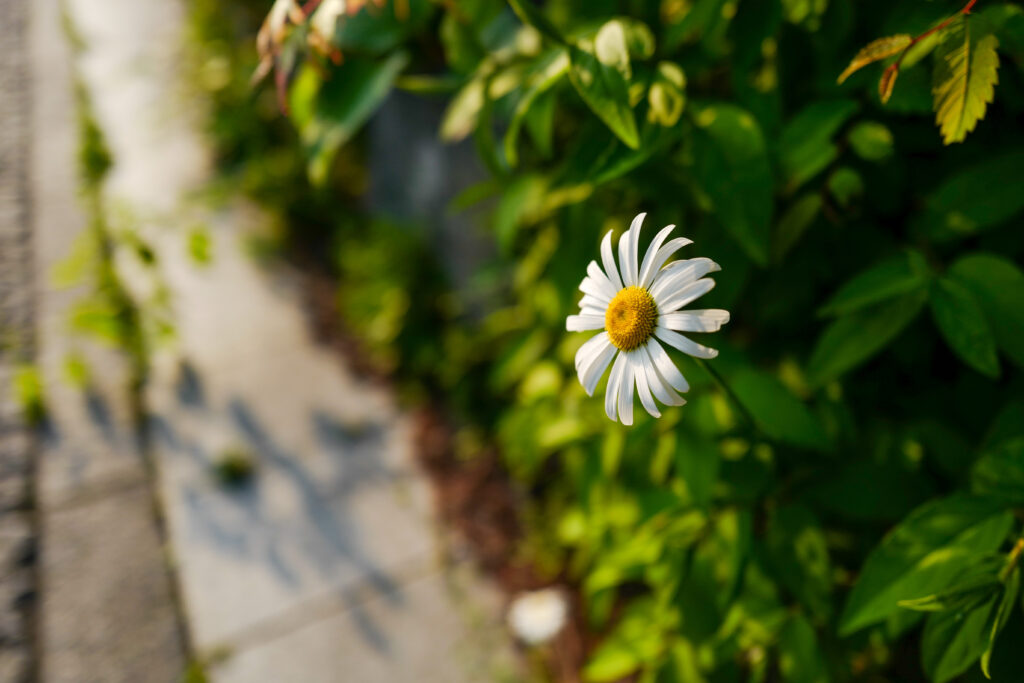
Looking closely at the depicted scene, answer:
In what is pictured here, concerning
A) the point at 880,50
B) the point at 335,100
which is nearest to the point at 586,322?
the point at 880,50

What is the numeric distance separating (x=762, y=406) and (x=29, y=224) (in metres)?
2.44

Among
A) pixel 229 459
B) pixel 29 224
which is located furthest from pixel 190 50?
pixel 229 459

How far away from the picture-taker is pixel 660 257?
2.14 feet

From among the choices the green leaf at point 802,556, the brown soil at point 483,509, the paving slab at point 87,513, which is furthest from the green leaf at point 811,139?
the paving slab at point 87,513

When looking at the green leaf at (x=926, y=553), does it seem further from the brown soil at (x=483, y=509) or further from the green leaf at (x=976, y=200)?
the brown soil at (x=483, y=509)

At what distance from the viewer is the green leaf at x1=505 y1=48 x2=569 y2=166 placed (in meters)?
0.78

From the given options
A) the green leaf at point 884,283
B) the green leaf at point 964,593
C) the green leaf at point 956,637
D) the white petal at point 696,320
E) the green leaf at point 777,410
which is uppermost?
the white petal at point 696,320

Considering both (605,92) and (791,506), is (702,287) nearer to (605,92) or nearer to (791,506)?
(605,92)

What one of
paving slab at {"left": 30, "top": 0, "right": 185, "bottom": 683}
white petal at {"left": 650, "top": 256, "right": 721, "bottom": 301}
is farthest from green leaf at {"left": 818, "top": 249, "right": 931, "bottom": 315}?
paving slab at {"left": 30, "top": 0, "right": 185, "bottom": 683}

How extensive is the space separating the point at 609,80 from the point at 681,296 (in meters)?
0.27

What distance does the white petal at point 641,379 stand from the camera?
25.2 inches

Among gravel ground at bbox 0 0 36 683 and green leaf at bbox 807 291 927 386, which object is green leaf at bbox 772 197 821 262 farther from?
gravel ground at bbox 0 0 36 683

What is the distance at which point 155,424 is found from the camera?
2023 mm

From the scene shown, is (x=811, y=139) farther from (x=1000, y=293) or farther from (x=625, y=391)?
(x=625, y=391)
